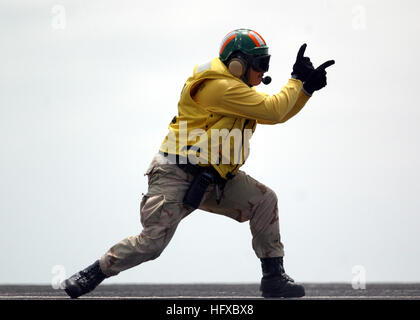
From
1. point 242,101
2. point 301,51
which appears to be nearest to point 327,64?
point 301,51

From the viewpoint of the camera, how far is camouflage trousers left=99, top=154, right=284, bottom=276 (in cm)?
825

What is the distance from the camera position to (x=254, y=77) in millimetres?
8531

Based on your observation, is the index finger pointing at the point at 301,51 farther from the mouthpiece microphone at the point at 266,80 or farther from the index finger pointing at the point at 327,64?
the mouthpiece microphone at the point at 266,80

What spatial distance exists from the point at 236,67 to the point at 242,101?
328mm

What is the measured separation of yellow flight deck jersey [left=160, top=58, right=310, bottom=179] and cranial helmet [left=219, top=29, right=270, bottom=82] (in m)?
A: 0.08

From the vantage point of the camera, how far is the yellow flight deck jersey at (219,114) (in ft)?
27.1

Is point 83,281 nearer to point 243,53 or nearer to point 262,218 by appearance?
point 262,218

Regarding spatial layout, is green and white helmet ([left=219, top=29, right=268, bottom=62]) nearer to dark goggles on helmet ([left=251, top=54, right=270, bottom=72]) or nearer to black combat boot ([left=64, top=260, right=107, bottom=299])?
dark goggles on helmet ([left=251, top=54, right=270, bottom=72])

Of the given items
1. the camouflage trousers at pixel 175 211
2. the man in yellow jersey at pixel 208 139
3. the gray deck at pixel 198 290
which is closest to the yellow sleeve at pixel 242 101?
A: the man in yellow jersey at pixel 208 139

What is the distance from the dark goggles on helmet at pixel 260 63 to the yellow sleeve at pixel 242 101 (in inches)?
8.5
